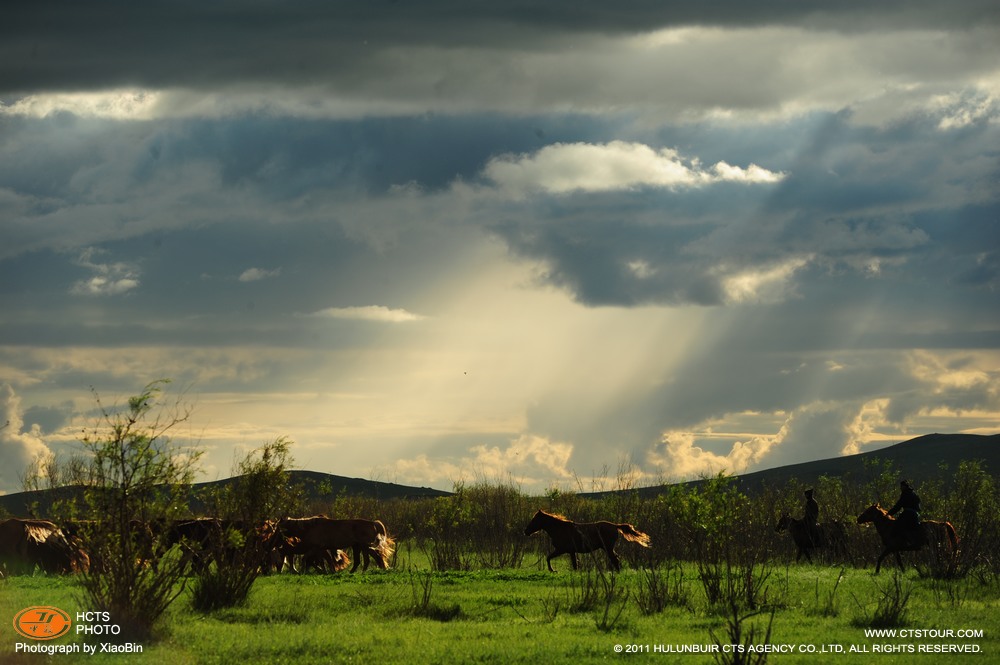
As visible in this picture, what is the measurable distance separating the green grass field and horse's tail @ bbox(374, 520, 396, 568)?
5.36 metres

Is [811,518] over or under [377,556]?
over

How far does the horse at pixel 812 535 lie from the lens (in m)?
31.3

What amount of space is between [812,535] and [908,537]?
5047mm

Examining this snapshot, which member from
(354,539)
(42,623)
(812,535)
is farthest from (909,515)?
(42,623)

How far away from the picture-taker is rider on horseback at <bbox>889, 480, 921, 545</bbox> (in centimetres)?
2614

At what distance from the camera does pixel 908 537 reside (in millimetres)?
26453

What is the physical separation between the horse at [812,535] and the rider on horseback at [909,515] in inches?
187

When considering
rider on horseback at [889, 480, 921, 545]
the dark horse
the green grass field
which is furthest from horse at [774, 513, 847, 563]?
the green grass field

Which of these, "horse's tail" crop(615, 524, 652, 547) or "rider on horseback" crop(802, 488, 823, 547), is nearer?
"horse's tail" crop(615, 524, 652, 547)

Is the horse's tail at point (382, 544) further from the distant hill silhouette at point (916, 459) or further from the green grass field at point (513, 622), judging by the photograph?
the distant hill silhouette at point (916, 459)

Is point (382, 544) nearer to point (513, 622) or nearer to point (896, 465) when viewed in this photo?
point (513, 622)

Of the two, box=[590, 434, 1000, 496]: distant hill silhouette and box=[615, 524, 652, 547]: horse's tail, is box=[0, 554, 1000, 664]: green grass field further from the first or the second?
box=[590, 434, 1000, 496]: distant hill silhouette

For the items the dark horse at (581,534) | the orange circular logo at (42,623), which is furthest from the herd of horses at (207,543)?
the dark horse at (581,534)

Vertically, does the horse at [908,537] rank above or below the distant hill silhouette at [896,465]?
below
